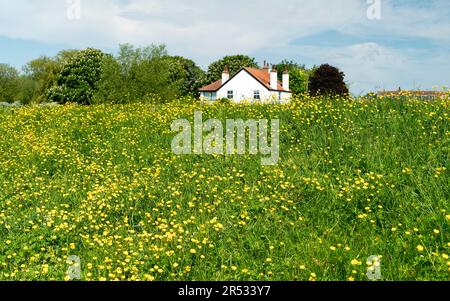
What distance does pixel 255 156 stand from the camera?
8914 mm

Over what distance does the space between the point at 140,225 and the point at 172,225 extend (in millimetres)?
547

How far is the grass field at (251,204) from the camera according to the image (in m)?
5.18

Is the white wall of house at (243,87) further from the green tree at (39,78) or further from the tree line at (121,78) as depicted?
the green tree at (39,78)

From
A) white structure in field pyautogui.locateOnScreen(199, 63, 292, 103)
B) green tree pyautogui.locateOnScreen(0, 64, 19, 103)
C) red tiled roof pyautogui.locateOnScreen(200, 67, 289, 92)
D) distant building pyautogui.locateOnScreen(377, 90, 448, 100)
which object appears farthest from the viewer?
green tree pyautogui.locateOnScreen(0, 64, 19, 103)

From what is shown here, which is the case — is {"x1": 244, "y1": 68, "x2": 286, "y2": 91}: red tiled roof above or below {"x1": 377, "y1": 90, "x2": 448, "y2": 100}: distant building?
above

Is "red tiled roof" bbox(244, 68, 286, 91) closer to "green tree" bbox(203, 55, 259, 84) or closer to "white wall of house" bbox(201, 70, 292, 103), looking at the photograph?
"white wall of house" bbox(201, 70, 292, 103)

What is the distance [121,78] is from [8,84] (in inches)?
1865

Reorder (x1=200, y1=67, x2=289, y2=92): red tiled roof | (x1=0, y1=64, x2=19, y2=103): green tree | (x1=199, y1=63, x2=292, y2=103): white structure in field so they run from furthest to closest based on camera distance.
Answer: (x1=0, y1=64, x2=19, y2=103): green tree
(x1=200, y1=67, x2=289, y2=92): red tiled roof
(x1=199, y1=63, x2=292, y2=103): white structure in field

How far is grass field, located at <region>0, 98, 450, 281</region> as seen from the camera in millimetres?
5176

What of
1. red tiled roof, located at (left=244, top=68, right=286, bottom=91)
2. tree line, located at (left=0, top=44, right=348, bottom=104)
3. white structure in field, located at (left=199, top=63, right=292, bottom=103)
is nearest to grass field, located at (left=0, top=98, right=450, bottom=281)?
tree line, located at (left=0, top=44, right=348, bottom=104)

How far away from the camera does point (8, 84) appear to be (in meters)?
65.2
